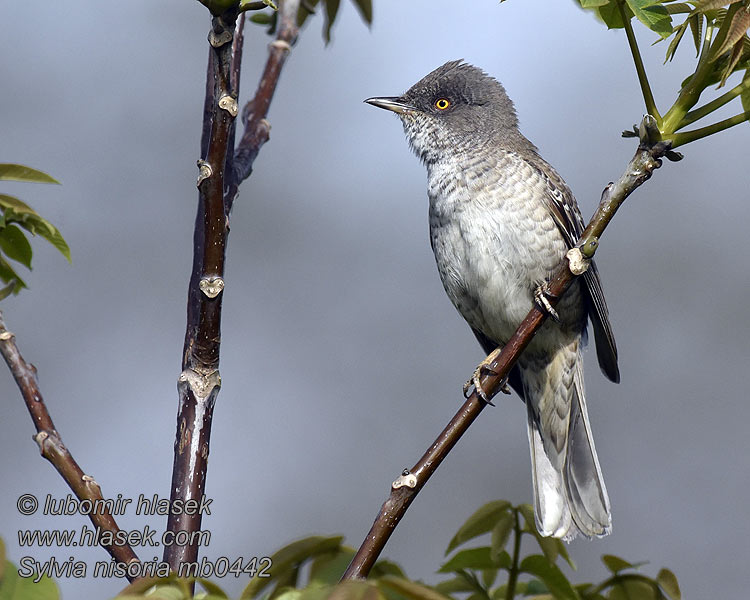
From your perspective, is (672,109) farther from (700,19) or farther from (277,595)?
(277,595)

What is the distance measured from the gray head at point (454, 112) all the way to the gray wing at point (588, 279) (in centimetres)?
37

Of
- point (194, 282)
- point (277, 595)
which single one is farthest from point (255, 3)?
point (277, 595)

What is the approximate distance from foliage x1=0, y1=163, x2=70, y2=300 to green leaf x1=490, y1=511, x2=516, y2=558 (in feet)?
4.51

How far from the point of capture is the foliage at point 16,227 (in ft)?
6.96

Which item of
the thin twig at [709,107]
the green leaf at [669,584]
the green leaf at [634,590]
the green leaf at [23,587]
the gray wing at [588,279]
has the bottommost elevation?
the green leaf at [634,590]

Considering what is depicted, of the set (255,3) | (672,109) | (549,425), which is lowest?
(549,425)

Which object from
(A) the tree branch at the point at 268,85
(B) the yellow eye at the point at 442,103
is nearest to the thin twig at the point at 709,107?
(A) the tree branch at the point at 268,85

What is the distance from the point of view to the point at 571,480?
3967mm

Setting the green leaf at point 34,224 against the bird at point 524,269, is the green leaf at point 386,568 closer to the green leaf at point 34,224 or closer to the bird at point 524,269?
the green leaf at point 34,224

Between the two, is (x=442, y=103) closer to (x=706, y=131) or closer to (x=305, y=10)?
(x=305, y=10)

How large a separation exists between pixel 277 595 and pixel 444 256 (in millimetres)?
2819

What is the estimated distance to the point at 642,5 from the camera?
1.92 meters

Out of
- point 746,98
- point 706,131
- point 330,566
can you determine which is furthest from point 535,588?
point 746,98

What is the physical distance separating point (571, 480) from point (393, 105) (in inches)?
90.6
